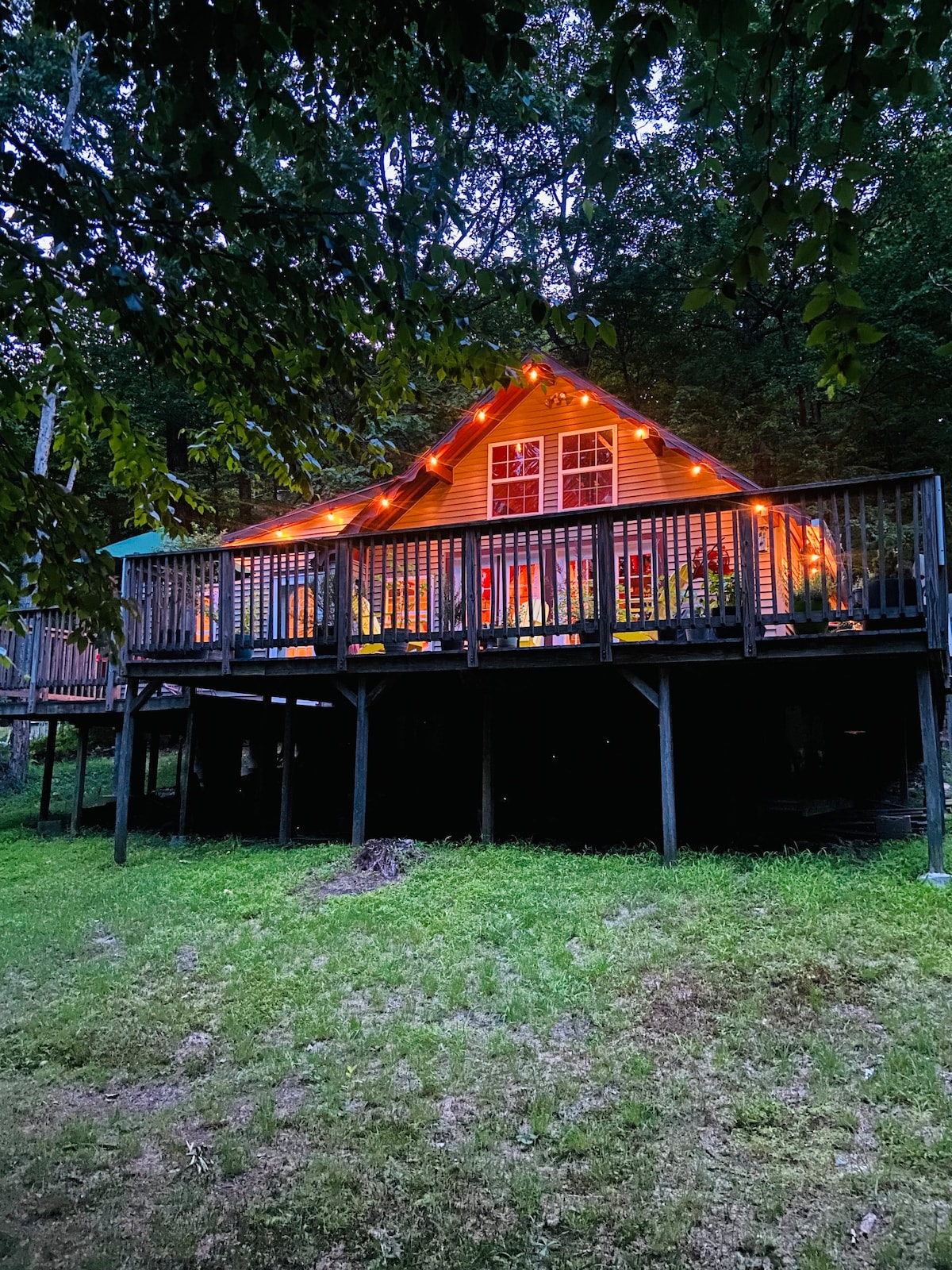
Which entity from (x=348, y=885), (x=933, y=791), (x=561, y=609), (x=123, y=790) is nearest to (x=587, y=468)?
(x=561, y=609)

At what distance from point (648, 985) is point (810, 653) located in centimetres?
390

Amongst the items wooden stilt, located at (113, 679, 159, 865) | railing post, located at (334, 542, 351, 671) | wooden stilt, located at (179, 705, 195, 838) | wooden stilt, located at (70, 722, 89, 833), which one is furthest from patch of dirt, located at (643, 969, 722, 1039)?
wooden stilt, located at (70, 722, 89, 833)

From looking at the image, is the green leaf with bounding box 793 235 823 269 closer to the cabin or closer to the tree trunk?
the cabin

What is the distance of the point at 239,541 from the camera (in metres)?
15.4

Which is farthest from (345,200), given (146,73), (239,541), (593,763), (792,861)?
(239,541)

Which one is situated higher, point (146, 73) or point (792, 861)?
point (146, 73)

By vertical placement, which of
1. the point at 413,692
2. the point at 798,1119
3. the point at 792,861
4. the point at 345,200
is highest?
the point at 345,200

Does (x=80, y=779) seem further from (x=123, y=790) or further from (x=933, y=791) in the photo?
(x=933, y=791)

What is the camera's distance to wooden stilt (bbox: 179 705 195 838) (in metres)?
13.1

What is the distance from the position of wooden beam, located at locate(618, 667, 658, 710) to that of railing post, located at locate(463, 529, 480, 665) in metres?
1.63

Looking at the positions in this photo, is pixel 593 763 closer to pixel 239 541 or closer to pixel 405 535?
pixel 405 535

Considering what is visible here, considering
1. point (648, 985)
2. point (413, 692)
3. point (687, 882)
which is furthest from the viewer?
point (413, 692)

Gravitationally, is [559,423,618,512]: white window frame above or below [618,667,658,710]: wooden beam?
above

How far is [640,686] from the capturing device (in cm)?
938
